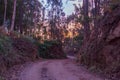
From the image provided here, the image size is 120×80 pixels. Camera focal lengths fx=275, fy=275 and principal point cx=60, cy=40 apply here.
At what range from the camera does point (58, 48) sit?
4453 centimetres

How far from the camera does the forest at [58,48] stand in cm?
1667

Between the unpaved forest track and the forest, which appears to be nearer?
the unpaved forest track

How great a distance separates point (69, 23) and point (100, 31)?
50824 millimetres

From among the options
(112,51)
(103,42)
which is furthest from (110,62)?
(103,42)

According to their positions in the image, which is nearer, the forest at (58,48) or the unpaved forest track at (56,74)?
the unpaved forest track at (56,74)

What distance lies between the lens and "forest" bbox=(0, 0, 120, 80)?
54.7 ft

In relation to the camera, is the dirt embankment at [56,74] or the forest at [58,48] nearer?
the dirt embankment at [56,74]

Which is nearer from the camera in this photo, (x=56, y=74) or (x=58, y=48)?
(x=56, y=74)

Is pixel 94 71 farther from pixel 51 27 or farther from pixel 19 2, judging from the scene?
pixel 51 27

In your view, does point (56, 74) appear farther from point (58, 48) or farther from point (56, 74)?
point (58, 48)

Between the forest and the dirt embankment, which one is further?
the forest

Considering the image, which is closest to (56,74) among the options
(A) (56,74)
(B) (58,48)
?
(A) (56,74)

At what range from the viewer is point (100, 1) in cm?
3881

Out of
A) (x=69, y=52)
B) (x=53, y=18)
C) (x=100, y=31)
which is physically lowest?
(x=69, y=52)
